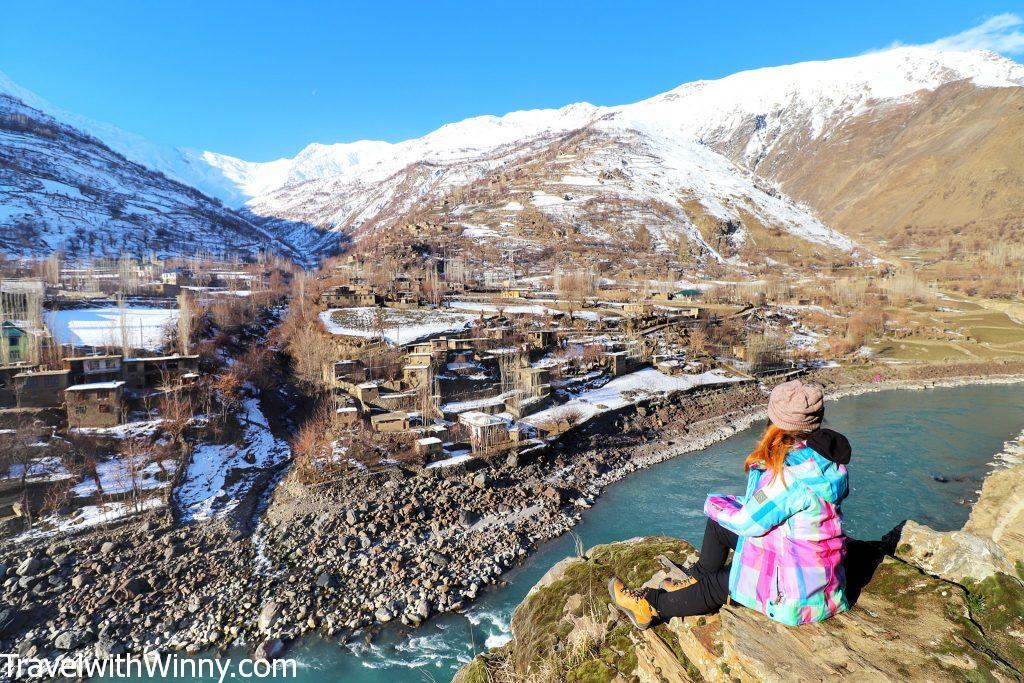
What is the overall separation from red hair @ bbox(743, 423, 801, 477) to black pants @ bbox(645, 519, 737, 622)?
15.5 inches

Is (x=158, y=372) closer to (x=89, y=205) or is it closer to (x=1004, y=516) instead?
(x=1004, y=516)

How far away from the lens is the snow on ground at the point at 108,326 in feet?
60.2

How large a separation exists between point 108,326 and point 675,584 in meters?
25.3

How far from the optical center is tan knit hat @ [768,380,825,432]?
5.65 feet

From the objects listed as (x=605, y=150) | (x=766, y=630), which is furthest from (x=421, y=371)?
(x=605, y=150)

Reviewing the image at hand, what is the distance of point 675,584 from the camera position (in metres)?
2.33

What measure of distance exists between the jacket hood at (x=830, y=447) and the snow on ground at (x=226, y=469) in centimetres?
1120

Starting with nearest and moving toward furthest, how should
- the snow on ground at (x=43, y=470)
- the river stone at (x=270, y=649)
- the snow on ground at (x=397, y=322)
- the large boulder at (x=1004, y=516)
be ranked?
the large boulder at (x=1004, y=516)
the river stone at (x=270, y=649)
the snow on ground at (x=43, y=470)
the snow on ground at (x=397, y=322)

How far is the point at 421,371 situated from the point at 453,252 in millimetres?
39400

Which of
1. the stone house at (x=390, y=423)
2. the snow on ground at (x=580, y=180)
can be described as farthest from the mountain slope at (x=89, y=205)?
the stone house at (x=390, y=423)

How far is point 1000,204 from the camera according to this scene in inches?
2635

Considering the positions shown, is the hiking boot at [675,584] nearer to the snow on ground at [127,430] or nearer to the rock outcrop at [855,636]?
the rock outcrop at [855,636]

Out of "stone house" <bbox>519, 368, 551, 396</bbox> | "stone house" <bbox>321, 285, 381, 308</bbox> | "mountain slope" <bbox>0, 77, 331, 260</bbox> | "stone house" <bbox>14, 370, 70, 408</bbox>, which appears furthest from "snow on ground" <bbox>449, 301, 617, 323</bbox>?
"mountain slope" <bbox>0, 77, 331, 260</bbox>

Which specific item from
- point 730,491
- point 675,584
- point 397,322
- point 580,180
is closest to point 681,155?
point 580,180
